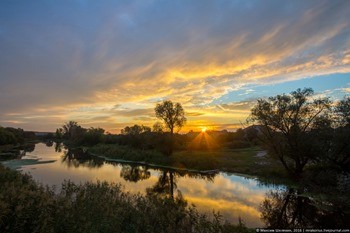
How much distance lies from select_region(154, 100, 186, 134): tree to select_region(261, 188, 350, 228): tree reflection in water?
159 ft

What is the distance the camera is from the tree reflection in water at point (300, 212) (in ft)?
63.3

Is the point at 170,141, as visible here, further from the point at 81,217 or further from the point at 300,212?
the point at 81,217

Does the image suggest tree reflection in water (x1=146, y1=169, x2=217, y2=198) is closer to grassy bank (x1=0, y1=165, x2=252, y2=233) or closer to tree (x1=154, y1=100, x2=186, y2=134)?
grassy bank (x1=0, y1=165, x2=252, y2=233)

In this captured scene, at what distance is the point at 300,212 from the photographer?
22531mm

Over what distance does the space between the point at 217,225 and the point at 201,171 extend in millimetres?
35733

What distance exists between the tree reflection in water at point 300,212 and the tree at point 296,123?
7853mm

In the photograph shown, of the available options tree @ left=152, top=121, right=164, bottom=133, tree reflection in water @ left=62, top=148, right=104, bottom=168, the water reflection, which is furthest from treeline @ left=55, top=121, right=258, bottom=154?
the water reflection

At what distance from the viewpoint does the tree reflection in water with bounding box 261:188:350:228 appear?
1930 cm

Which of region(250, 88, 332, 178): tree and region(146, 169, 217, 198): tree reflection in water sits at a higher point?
region(250, 88, 332, 178): tree

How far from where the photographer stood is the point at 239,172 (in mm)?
45406

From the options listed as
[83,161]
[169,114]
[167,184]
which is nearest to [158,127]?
[169,114]

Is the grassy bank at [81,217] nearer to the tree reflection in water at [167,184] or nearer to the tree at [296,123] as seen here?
the tree reflection in water at [167,184]

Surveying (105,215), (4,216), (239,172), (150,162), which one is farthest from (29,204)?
(150,162)

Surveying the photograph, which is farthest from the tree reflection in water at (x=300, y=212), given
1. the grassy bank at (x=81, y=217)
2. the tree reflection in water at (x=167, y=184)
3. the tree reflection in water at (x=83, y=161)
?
the tree reflection in water at (x=83, y=161)
